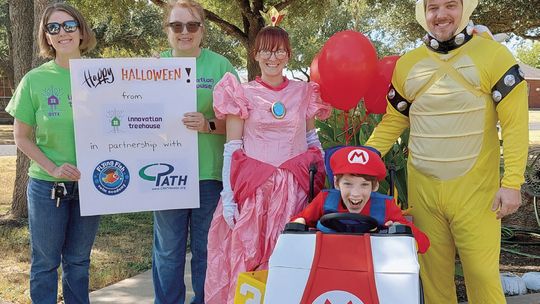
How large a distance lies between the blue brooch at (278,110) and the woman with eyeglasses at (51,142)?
1225mm

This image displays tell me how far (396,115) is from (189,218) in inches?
61.0

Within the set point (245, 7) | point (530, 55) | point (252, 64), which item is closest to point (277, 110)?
point (252, 64)

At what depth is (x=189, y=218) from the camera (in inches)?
152

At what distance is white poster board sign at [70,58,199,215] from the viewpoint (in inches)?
141

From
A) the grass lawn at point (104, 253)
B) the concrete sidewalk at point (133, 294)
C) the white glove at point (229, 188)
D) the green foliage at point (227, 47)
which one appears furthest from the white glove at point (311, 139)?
the green foliage at point (227, 47)

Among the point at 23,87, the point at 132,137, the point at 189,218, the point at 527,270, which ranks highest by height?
the point at 23,87

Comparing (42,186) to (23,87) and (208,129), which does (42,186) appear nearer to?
(23,87)

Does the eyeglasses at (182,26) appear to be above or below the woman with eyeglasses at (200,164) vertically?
above

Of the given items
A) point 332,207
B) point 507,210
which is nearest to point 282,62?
point 332,207

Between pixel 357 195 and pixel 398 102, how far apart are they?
26.5 inches

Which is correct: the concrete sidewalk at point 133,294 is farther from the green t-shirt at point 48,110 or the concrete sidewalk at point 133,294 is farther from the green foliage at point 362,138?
the green t-shirt at point 48,110

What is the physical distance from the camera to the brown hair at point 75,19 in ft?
11.0

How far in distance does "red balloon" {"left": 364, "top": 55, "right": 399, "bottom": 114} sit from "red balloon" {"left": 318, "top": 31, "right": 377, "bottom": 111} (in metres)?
0.10

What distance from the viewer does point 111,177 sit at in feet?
11.9
